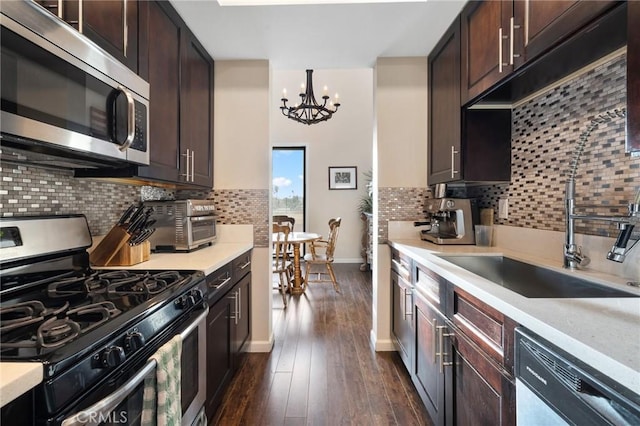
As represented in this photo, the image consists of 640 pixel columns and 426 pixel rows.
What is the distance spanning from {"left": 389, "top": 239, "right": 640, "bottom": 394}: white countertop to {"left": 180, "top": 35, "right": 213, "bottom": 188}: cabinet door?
6.11ft

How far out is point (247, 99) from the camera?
2518mm

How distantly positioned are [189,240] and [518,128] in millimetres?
2267

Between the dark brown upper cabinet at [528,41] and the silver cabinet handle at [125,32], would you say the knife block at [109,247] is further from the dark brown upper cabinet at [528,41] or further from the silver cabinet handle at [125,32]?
the dark brown upper cabinet at [528,41]

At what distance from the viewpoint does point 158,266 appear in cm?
154

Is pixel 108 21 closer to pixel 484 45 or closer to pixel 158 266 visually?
pixel 158 266

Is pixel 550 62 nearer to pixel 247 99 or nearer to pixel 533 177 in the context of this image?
pixel 533 177

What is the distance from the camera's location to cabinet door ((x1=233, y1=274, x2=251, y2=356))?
203 cm

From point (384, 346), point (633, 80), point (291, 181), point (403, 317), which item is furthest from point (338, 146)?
point (633, 80)

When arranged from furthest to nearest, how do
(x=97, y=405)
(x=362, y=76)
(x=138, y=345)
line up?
(x=362, y=76), (x=138, y=345), (x=97, y=405)

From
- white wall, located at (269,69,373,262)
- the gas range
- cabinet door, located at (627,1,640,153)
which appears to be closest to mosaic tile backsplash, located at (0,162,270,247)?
the gas range

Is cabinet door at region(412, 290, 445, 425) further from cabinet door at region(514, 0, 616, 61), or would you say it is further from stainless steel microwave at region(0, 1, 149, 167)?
stainless steel microwave at region(0, 1, 149, 167)

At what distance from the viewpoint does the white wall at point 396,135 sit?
248 centimetres

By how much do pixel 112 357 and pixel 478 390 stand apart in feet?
3.94

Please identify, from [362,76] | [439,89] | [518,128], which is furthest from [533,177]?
[362,76]
